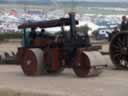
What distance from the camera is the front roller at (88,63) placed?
20.9 m

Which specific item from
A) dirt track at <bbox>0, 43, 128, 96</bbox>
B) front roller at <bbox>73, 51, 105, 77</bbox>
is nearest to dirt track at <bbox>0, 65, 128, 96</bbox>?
dirt track at <bbox>0, 43, 128, 96</bbox>

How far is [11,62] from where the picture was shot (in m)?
27.4

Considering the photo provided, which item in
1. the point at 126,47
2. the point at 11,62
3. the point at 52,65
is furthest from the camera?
the point at 11,62

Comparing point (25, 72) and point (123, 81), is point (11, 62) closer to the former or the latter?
point (25, 72)

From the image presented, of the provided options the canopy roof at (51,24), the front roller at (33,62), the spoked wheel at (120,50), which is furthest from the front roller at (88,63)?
the spoked wheel at (120,50)

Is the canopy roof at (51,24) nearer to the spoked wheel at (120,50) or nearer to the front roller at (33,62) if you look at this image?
the front roller at (33,62)

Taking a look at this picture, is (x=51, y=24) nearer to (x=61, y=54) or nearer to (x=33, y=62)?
(x=61, y=54)

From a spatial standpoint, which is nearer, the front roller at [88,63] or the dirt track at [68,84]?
the dirt track at [68,84]

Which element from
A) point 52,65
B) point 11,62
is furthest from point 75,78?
point 11,62

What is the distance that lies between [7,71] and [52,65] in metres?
2.88

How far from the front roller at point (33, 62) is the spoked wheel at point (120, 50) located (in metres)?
3.42

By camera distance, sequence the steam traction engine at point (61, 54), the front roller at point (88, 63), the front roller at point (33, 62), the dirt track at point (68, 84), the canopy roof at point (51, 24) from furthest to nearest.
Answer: the front roller at point (33, 62), the canopy roof at point (51, 24), the steam traction engine at point (61, 54), the front roller at point (88, 63), the dirt track at point (68, 84)

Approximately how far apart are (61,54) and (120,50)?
130 inches

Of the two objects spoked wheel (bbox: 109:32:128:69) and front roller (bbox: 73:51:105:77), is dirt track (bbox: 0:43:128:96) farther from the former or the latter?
spoked wheel (bbox: 109:32:128:69)
